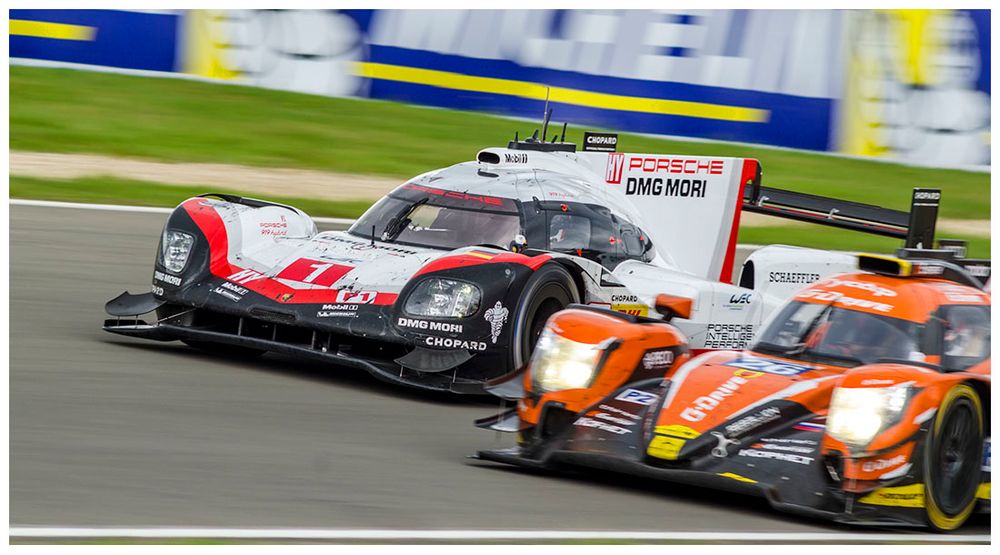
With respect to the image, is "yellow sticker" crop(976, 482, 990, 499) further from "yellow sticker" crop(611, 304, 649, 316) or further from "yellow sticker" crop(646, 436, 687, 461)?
"yellow sticker" crop(611, 304, 649, 316)

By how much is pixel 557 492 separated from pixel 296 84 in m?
14.5

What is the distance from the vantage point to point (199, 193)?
17.1 m

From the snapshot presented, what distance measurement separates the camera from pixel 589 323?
23.5 feet

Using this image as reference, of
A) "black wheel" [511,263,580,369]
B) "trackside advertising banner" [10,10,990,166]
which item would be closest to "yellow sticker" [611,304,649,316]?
"black wheel" [511,263,580,369]

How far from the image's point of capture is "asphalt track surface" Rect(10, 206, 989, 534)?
225 inches

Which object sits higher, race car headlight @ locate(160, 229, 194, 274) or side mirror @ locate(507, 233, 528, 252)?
side mirror @ locate(507, 233, 528, 252)

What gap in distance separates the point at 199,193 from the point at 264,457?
10831 mm

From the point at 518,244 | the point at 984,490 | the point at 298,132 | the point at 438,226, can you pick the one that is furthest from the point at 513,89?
the point at 984,490

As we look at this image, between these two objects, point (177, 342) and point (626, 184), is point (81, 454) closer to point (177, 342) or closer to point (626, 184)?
point (177, 342)

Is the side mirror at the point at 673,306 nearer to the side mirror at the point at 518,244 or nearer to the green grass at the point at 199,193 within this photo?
the side mirror at the point at 518,244

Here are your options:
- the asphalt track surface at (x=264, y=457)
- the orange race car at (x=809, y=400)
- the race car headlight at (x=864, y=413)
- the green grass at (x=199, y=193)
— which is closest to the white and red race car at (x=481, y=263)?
the asphalt track surface at (x=264, y=457)

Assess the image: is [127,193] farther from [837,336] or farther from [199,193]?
[837,336]

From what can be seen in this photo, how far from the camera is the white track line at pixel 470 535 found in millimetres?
5121

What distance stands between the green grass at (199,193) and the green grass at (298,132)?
82cm
